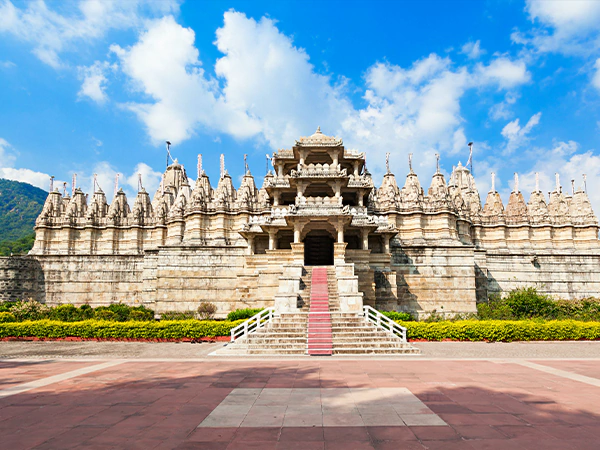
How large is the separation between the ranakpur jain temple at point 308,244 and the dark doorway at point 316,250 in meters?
0.09

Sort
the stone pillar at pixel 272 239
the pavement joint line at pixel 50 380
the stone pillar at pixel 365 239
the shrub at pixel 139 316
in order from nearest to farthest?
the pavement joint line at pixel 50 380
the stone pillar at pixel 365 239
the stone pillar at pixel 272 239
the shrub at pixel 139 316

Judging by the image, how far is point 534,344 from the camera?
A: 60.4 feet

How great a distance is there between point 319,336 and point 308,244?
1474cm

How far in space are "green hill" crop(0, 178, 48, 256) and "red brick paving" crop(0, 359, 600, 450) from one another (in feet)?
371

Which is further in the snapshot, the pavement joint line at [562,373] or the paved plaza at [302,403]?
the pavement joint line at [562,373]

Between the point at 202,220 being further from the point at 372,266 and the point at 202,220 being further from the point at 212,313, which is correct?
the point at 372,266

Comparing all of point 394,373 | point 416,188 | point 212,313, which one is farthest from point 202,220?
point 394,373

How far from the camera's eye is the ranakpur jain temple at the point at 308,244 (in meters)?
26.2

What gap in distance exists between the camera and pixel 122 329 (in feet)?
66.3

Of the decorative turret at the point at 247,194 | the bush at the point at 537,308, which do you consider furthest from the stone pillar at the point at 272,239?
the bush at the point at 537,308

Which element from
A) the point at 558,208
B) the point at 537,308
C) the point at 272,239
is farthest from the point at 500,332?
the point at 558,208

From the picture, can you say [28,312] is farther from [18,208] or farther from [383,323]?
[18,208]

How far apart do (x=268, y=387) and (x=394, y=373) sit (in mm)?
4108

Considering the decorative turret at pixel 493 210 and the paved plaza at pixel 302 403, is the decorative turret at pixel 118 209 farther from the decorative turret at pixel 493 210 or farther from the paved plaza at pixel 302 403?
the decorative turret at pixel 493 210
